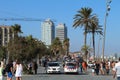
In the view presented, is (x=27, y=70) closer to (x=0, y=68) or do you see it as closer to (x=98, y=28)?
(x=0, y=68)

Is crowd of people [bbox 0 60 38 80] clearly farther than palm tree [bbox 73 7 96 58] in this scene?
No

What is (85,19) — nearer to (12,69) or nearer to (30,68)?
(30,68)

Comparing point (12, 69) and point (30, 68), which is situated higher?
point (30, 68)

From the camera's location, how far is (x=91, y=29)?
91812 millimetres

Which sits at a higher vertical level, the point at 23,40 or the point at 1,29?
the point at 1,29

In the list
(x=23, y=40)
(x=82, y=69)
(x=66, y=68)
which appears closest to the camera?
(x=23, y=40)

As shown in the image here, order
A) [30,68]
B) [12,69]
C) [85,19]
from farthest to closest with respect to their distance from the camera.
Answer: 1. [85,19]
2. [30,68]
3. [12,69]

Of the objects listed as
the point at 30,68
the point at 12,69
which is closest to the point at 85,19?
the point at 30,68

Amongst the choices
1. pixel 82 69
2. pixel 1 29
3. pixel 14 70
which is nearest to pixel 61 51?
pixel 1 29

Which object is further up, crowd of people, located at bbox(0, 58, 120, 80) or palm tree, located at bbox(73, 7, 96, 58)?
palm tree, located at bbox(73, 7, 96, 58)

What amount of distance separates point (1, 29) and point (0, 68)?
571 ft

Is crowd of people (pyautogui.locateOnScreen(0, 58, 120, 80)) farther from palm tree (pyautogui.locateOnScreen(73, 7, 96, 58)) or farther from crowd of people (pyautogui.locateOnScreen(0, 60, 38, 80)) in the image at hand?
palm tree (pyautogui.locateOnScreen(73, 7, 96, 58))

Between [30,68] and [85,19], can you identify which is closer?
[30,68]

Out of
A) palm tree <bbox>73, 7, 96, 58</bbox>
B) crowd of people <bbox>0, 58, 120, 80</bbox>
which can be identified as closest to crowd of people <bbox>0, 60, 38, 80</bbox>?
crowd of people <bbox>0, 58, 120, 80</bbox>
